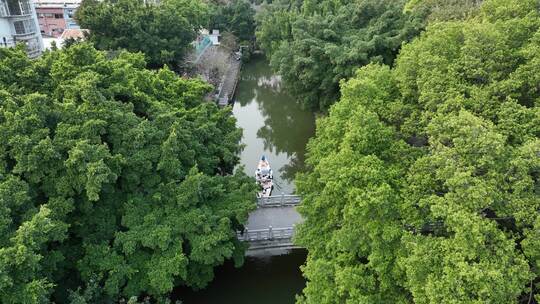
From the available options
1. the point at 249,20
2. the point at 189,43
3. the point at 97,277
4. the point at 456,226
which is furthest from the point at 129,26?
the point at 456,226

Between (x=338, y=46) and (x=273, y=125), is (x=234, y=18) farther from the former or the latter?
(x=338, y=46)

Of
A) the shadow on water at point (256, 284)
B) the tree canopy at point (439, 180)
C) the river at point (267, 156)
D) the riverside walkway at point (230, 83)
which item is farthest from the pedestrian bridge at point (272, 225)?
the riverside walkway at point (230, 83)

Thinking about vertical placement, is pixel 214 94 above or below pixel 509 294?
below

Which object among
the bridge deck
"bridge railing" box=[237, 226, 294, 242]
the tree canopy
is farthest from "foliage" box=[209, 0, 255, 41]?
the tree canopy

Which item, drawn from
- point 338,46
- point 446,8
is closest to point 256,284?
point 338,46

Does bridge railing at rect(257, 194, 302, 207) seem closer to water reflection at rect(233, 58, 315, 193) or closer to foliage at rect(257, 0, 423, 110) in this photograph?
water reflection at rect(233, 58, 315, 193)

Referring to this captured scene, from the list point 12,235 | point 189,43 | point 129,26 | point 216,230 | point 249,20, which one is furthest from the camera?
point 249,20

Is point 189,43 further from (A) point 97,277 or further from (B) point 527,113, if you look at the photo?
(B) point 527,113
